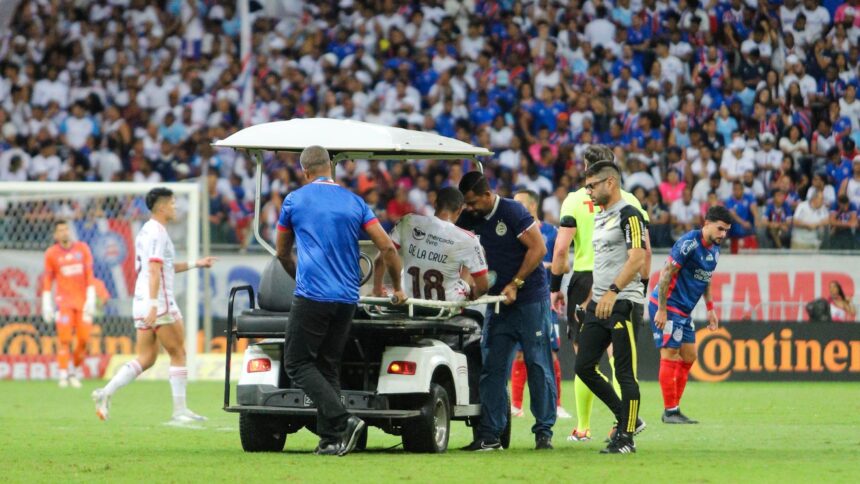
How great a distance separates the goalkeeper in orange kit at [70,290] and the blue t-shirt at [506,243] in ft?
34.7

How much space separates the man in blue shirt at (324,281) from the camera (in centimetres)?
980

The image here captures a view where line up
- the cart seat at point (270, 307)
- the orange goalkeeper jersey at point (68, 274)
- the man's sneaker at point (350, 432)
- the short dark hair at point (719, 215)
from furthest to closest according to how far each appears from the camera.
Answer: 1. the orange goalkeeper jersey at point (68, 274)
2. the short dark hair at point (719, 215)
3. the cart seat at point (270, 307)
4. the man's sneaker at point (350, 432)

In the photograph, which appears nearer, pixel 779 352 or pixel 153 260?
pixel 153 260

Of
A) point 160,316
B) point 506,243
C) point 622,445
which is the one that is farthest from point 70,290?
point 622,445

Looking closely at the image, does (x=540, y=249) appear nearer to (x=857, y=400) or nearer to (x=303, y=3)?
(x=857, y=400)

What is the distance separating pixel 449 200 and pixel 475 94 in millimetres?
15538

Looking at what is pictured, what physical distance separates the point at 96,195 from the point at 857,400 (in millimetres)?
11835

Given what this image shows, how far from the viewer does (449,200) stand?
34.4ft

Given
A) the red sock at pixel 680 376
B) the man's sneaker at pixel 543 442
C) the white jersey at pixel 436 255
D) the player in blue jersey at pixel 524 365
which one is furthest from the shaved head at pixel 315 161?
the red sock at pixel 680 376

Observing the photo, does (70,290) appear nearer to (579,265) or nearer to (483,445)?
(579,265)

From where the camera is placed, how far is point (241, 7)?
25.6 metres

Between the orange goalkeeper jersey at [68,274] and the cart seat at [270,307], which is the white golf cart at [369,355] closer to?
the cart seat at [270,307]

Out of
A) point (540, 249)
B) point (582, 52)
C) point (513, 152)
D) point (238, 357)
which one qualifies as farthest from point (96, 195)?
point (540, 249)

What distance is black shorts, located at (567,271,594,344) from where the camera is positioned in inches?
463
